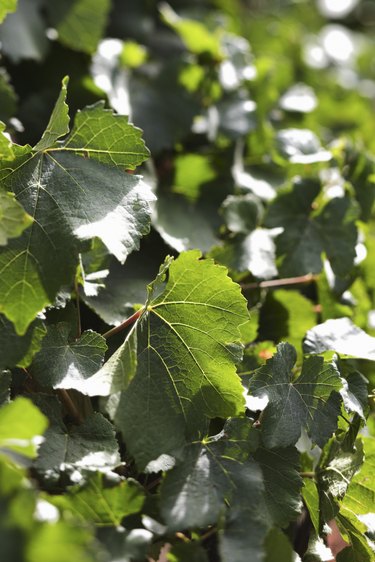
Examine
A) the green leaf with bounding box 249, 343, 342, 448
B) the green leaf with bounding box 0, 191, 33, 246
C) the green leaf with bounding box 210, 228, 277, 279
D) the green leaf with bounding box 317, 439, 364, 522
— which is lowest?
the green leaf with bounding box 317, 439, 364, 522

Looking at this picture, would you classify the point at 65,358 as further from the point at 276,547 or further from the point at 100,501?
the point at 276,547

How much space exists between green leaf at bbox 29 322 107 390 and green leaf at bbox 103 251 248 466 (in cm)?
4

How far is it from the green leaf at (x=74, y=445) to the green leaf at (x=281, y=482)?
0.20 metres

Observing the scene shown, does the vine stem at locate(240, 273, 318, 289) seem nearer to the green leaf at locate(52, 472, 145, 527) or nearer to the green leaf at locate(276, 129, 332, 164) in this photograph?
the green leaf at locate(276, 129, 332, 164)

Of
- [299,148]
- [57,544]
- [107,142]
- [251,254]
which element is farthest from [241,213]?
[57,544]

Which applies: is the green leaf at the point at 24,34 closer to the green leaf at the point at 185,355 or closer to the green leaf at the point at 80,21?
the green leaf at the point at 80,21

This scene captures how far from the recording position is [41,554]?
579 mm

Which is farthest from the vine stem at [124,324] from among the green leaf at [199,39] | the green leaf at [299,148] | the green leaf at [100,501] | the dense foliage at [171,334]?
the green leaf at [199,39]

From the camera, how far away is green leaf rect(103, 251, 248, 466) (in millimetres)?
839

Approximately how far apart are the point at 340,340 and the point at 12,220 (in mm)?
506

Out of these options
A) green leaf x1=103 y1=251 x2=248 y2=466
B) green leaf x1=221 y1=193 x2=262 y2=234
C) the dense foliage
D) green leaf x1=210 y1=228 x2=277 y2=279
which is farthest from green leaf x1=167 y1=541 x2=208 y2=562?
green leaf x1=221 y1=193 x2=262 y2=234

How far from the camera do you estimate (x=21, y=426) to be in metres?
0.66

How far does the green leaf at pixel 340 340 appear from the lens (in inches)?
38.3

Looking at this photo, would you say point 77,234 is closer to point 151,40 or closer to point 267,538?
point 267,538
